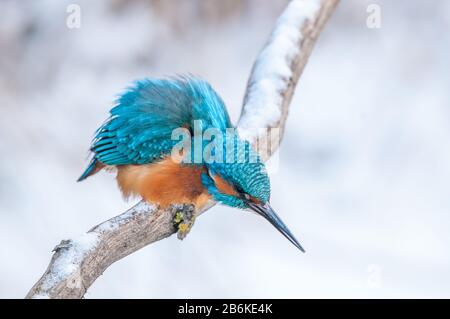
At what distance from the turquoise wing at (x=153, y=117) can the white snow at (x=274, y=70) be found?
25 centimetres

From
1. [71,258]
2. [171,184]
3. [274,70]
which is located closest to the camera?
[71,258]

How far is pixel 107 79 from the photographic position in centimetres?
504

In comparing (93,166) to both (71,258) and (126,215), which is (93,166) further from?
(71,258)

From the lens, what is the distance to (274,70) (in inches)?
129

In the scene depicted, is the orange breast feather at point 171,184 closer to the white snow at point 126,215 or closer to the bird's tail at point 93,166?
the white snow at point 126,215

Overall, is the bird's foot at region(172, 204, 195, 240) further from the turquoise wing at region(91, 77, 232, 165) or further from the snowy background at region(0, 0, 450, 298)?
the snowy background at region(0, 0, 450, 298)

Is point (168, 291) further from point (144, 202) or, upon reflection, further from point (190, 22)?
point (190, 22)

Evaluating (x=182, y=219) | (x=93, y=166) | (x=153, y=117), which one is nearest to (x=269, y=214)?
(x=182, y=219)

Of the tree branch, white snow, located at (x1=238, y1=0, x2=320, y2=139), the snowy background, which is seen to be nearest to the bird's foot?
the tree branch

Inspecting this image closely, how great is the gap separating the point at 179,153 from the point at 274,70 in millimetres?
752

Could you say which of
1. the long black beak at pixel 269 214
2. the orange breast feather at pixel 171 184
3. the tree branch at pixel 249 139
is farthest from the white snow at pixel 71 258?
the long black beak at pixel 269 214

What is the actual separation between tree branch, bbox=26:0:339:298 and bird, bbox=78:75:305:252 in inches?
4.7

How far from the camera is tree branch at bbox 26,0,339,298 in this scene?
2.12m

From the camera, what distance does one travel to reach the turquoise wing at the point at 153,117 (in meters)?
2.81
